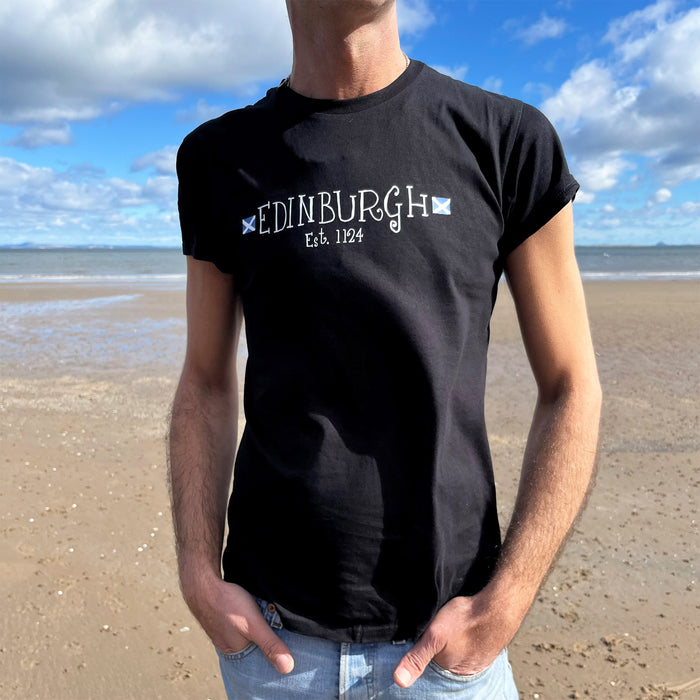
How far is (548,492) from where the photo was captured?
1572mm

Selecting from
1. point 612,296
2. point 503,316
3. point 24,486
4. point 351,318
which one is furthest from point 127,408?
point 612,296

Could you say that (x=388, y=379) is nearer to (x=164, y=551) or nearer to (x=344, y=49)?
(x=344, y=49)

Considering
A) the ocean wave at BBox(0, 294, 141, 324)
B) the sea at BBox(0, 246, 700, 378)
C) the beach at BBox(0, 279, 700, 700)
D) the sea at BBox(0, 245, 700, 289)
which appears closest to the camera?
the beach at BBox(0, 279, 700, 700)

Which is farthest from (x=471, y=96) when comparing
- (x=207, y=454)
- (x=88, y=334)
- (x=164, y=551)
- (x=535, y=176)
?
(x=88, y=334)

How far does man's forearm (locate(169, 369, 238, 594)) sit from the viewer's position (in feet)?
5.71

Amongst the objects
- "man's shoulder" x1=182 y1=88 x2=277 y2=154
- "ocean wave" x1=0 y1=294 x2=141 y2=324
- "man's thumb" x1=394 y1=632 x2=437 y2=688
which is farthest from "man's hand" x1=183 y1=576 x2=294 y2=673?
"ocean wave" x1=0 y1=294 x2=141 y2=324

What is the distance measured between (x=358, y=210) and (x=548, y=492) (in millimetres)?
798

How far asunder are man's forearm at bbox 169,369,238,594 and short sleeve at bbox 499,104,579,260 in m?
1.00

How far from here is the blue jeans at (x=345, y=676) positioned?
4.98 ft

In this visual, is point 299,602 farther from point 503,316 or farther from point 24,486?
point 503,316

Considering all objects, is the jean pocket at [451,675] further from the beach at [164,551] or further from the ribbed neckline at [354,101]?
the ribbed neckline at [354,101]

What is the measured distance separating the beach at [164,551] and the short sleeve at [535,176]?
0.73m

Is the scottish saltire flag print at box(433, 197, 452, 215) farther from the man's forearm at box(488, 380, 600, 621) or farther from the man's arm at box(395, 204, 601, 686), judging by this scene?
the man's forearm at box(488, 380, 600, 621)

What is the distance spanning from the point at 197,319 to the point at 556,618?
3.39 meters
